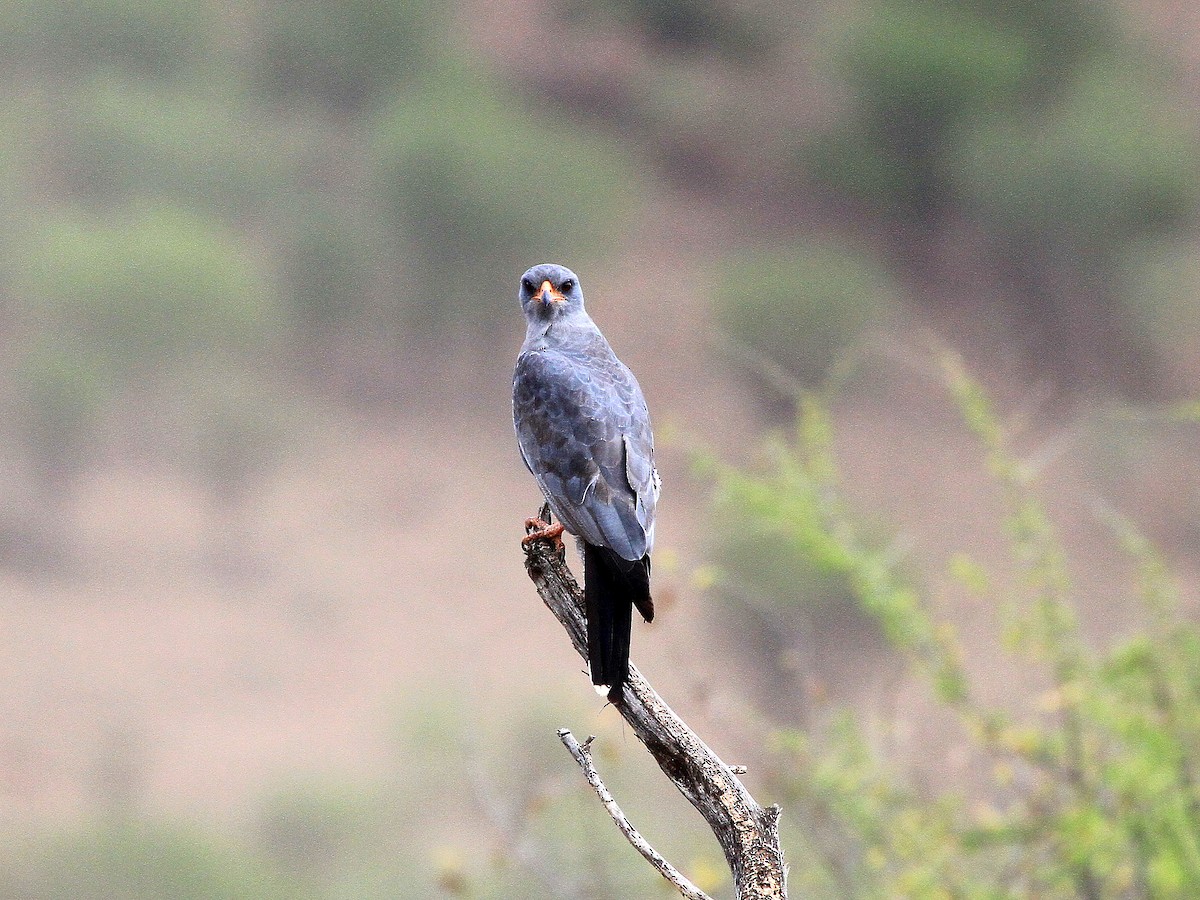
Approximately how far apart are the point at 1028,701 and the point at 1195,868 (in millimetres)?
965

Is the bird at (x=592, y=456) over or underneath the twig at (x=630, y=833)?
over

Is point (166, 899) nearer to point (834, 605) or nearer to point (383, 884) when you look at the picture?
point (383, 884)

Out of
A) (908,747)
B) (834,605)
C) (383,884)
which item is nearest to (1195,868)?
(908,747)

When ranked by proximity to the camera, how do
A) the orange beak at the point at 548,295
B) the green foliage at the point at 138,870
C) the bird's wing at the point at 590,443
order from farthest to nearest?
the green foliage at the point at 138,870, the orange beak at the point at 548,295, the bird's wing at the point at 590,443

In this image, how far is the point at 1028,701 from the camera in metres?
3.32

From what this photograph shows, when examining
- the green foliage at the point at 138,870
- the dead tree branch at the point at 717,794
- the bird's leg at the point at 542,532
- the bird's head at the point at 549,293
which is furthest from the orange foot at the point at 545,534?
the green foliage at the point at 138,870

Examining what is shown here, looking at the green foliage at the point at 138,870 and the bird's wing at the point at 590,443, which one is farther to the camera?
the green foliage at the point at 138,870

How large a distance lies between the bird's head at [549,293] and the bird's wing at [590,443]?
8.4 inches

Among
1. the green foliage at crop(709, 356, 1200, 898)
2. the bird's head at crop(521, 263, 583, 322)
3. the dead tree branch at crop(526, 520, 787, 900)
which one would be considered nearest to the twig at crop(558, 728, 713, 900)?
the dead tree branch at crop(526, 520, 787, 900)

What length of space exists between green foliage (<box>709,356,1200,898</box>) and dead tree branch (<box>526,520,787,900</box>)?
1.54m

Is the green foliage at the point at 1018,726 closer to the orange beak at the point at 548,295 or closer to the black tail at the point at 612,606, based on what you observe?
the orange beak at the point at 548,295

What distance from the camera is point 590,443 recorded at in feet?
6.06

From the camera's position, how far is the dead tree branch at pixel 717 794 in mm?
1271

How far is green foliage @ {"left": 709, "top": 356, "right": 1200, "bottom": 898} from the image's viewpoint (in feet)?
9.15
